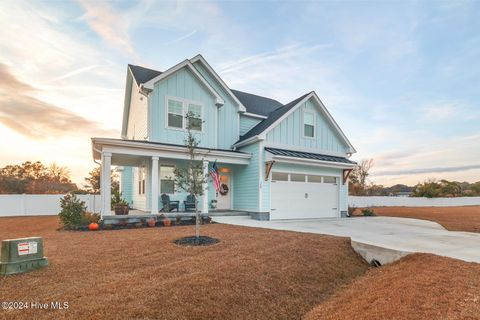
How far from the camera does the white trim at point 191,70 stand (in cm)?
1248

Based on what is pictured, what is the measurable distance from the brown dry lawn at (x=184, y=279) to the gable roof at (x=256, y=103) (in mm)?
11115

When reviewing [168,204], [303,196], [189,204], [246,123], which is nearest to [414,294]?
[189,204]

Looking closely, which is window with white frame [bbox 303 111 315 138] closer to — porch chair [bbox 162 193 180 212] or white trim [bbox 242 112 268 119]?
white trim [bbox 242 112 268 119]

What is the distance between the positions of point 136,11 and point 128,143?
558cm

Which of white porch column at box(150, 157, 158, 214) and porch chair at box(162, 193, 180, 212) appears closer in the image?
white porch column at box(150, 157, 158, 214)

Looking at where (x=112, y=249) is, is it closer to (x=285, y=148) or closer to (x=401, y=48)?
(x=285, y=148)

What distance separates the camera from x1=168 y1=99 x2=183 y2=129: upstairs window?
43.4 ft

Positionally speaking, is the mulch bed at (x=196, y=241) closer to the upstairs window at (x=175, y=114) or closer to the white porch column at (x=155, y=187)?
the white porch column at (x=155, y=187)

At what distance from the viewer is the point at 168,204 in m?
12.3

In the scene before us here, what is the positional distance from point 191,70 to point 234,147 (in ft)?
15.4

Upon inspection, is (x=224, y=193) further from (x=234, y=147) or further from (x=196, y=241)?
(x=196, y=241)

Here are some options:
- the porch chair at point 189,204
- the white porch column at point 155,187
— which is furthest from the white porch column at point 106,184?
the porch chair at point 189,204

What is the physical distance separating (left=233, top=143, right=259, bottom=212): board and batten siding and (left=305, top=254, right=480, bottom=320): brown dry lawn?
8.13 metres

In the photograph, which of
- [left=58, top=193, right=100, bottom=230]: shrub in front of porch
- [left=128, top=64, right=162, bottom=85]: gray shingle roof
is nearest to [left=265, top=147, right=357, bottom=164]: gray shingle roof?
[left=128, top=64, right=162, bottom=85]: gray shingle roof
